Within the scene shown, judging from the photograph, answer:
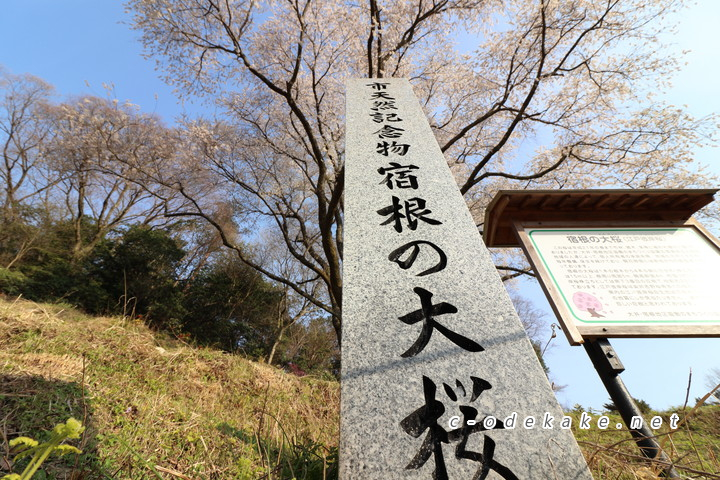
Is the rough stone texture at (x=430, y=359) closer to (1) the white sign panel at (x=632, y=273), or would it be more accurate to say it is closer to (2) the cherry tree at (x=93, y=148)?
(1) the white sign panel at (x=632, y=273)

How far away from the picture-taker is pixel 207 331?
424 inches

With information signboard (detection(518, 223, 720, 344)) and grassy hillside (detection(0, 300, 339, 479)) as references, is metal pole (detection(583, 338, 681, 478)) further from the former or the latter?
grassy hillside (detection(0, 300, 339, 479))

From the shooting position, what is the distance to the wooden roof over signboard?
2.80m

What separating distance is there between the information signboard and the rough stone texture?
0.55 metres

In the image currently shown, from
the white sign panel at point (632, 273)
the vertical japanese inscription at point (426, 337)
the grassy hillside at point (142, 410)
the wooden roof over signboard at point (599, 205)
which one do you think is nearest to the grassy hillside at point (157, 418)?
the grassy hillside at point (142, 410)

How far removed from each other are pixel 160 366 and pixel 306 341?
28.6ft

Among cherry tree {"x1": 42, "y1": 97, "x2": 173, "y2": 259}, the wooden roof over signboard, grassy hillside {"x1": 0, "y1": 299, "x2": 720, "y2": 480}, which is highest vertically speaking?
cherry tree {"x1": 42, "y1": 97, "x2": 173, "y2": 259}

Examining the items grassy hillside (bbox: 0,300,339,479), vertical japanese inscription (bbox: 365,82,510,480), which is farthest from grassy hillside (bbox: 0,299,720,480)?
vertical japanese inscription (bbox: 365,82,510,480)

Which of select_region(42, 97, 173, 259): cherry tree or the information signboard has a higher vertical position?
select_region(42, 97, 173, 259): cherry tree

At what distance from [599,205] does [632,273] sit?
70 cm

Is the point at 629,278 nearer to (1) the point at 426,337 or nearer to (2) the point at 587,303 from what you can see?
(2) the point at 587,303

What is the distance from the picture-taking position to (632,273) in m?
2.52

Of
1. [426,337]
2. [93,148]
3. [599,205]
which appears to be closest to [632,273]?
[599,205]

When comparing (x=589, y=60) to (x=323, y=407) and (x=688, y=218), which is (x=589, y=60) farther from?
(x=323, y=407)
